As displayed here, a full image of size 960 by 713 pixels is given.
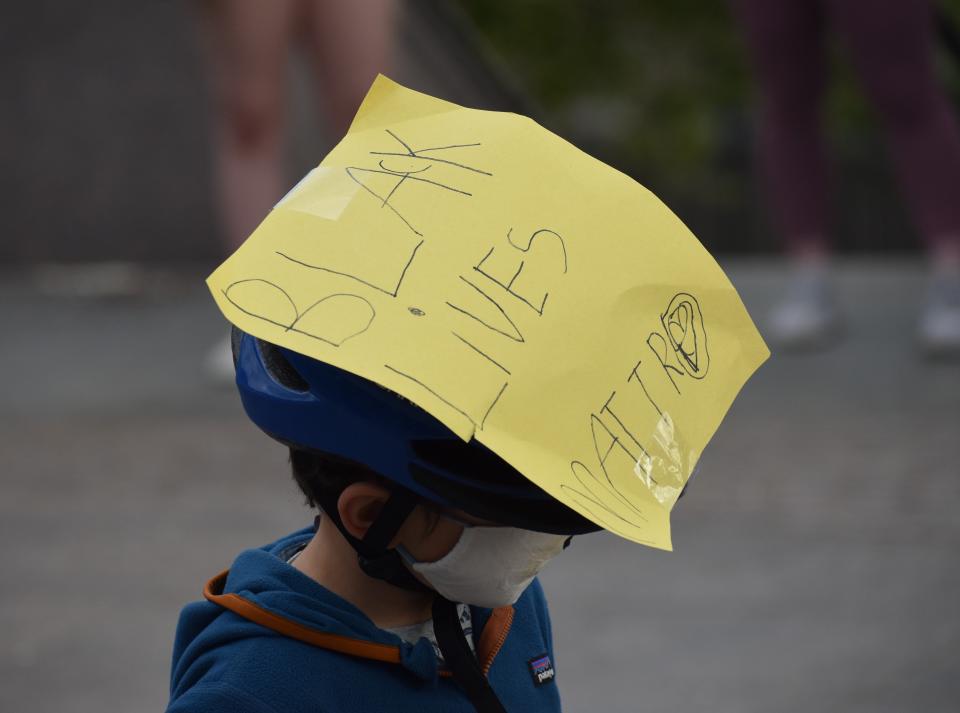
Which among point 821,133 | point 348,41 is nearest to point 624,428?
point 348,41

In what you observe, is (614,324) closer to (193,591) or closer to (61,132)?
(193,591)

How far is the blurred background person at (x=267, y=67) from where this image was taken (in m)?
5.64

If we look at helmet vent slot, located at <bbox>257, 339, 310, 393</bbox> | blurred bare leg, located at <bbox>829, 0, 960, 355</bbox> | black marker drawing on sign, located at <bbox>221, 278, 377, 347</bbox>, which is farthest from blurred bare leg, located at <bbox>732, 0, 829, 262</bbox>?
black marker drawing on sign, located at <bbox>221, 278, 377, 347</bbox>

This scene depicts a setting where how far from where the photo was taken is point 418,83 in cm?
904

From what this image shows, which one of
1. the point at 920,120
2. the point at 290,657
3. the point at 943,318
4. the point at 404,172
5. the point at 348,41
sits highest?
the point at 920,120

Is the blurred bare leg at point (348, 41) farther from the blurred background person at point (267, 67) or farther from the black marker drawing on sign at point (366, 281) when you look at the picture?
the black marker drawing on sign at point (366, 281)

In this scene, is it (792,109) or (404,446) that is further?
(792,109)

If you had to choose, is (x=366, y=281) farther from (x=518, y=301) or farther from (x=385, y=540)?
(x=385, y=540)

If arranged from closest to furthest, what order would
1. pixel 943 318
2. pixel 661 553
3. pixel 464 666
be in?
pixel 464 666, pixel 661 553, pixel 943 318

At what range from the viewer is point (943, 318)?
19.5 ft

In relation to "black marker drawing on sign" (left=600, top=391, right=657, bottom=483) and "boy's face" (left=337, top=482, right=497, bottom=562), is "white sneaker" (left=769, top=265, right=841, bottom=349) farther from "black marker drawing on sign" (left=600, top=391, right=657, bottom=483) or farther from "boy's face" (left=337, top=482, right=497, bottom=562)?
"black marker drawing on sign" (left=600, top=391, right=657, bottom=483)

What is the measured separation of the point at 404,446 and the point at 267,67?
14.3 feet

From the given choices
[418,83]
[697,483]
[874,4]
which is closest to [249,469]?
[697,483]

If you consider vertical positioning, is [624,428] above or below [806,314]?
below
